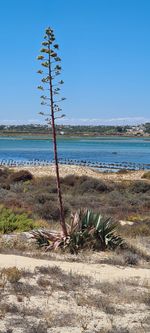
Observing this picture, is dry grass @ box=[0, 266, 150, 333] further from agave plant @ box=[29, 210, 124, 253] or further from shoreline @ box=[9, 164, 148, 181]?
shoreline @ box=[9, 164, 148, 181]

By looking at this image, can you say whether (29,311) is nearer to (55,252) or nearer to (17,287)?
(17,287)

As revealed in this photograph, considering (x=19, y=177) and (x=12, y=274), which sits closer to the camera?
(x=12, y=274)

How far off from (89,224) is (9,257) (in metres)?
2.73

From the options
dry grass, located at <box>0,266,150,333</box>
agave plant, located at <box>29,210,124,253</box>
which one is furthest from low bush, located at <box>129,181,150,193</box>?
dry grass, located at <box>0,266,150,333</box>

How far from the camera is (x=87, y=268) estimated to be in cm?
1002

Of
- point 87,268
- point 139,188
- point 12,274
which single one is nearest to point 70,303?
point 12,274

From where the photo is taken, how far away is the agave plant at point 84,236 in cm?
1176

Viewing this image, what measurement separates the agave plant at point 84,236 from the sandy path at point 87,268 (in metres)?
1.34

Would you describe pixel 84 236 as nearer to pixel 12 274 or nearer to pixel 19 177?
pixel 12 274

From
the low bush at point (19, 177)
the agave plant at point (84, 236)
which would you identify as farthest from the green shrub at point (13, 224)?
the low bush at point (19, 177)

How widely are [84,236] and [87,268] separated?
1950 mm

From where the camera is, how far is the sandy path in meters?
9.49

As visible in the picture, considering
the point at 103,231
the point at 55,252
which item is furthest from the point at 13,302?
the point at 103,231

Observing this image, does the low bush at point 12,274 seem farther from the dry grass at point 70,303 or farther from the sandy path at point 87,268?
the sandy path at point 87,268
